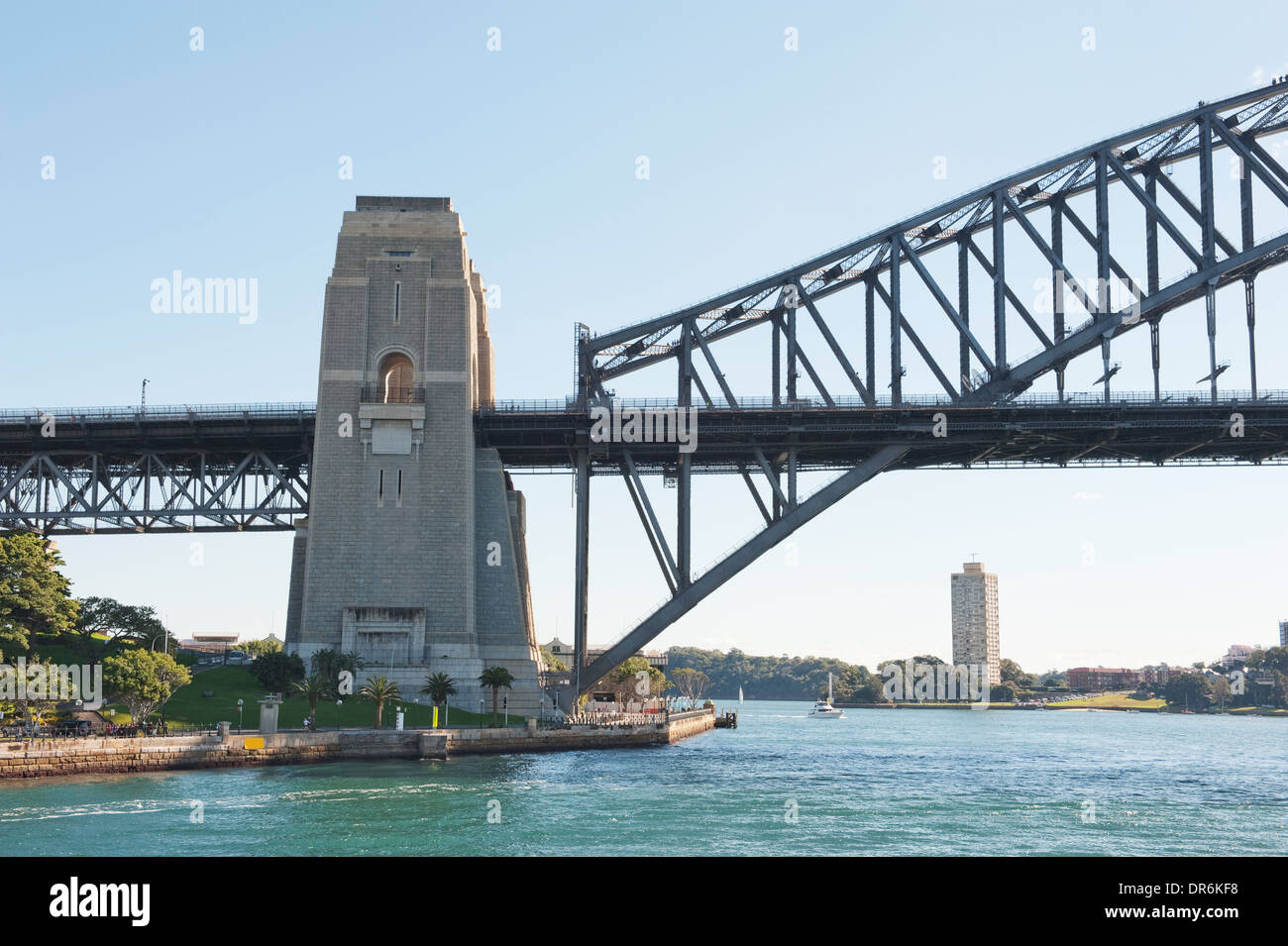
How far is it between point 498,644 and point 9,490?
40612mm

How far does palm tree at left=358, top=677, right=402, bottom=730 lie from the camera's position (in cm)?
7906

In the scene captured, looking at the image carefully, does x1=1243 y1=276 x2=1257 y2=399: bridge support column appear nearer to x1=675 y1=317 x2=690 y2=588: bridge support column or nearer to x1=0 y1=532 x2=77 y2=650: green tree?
x1=675 y1=317 x2=690 y2=588: bridge support column

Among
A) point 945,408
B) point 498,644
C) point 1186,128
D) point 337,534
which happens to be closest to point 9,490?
point 337,534

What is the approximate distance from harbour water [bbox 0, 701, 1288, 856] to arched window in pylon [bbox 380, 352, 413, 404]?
30655mm

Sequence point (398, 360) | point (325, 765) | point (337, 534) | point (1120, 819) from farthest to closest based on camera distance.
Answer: point (398, 360) < point (337, 534) < point (325, 765) < point (1120, 819)

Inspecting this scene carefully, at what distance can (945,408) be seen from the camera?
89375 millimetres

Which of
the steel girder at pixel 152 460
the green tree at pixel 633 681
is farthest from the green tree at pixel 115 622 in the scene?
the green tree at pixel 633 681

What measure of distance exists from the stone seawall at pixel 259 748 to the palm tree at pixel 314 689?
158 inches

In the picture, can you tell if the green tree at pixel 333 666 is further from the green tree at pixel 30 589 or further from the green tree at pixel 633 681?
the green tree at pixel 633 681

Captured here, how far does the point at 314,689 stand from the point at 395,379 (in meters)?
30.4

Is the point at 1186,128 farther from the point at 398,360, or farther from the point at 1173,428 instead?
the point at 398,360

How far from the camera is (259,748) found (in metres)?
68.6

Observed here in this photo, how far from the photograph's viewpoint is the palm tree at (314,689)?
77625 millimetres
